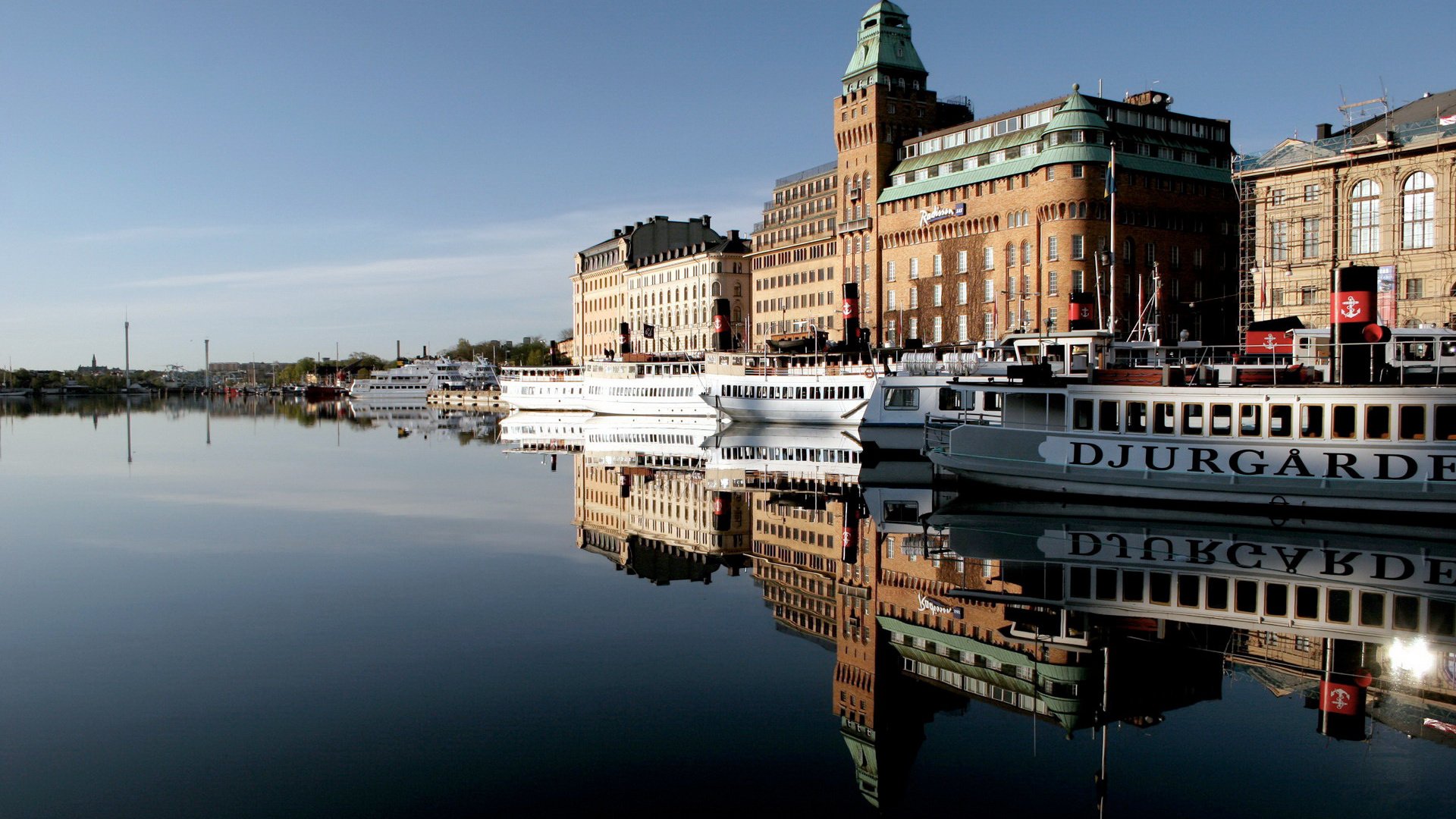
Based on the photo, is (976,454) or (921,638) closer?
(921,638)

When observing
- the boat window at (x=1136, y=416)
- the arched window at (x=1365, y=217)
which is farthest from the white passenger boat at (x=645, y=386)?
the boat window at (x=1136, y=416)

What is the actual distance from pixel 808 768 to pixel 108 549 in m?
24.4

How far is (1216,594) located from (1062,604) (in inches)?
141

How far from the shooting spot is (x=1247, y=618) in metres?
20.4

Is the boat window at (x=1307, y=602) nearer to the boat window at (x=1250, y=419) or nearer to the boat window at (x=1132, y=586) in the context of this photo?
the boat window at (x=1132, y=586)

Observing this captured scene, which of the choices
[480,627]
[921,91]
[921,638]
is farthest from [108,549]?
[921,91]

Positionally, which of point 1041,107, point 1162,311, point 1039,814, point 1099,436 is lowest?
point 1039,814

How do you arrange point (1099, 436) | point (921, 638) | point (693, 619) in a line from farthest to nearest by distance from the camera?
point (1099, 436)
point (693, 619)
point (921, 638)

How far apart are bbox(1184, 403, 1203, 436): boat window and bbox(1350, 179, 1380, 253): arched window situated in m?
41.3

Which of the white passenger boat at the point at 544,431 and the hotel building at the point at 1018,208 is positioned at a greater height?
the hotel building at the point at 1018,208

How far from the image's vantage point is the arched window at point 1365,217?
6669cm

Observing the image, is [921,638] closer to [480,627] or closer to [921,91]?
[480,627]

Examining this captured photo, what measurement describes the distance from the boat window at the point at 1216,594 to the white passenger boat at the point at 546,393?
9124cm

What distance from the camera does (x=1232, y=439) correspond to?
34.0 metres
